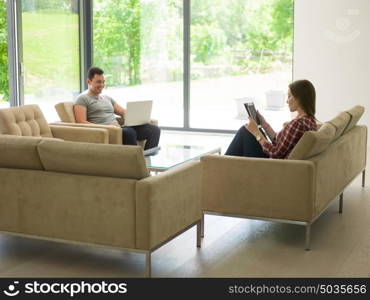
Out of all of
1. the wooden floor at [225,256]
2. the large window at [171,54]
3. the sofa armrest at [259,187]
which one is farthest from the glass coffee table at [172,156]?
the large window at [171,54]

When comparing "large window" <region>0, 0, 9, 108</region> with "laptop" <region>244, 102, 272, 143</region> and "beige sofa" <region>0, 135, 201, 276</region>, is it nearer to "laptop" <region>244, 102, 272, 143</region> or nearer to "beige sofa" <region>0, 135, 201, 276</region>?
"laptop" <region>244, 102, 272, 143</region>

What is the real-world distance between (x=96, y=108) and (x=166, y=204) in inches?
132

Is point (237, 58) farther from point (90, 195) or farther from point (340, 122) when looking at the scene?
point (90, 195)

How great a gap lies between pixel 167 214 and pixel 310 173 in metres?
1.10

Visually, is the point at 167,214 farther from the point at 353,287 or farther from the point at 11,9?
the point at 11,9

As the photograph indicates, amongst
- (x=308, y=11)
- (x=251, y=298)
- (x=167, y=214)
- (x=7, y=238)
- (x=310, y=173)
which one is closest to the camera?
(x=251, y=298)

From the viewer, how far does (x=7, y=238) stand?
499cm

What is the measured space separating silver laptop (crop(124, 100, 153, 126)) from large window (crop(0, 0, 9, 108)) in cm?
313

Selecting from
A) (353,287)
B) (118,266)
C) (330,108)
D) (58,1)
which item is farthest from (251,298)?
(58,1)

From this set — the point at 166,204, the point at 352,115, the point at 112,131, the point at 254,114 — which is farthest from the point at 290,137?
the point at 112,131

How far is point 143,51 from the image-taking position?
1070cm

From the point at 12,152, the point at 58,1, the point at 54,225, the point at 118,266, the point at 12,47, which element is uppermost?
the point at 58,1

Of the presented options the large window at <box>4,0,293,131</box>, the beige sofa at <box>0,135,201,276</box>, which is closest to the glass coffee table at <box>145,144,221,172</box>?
the beige sofa at <box>0,135,201,276</box>

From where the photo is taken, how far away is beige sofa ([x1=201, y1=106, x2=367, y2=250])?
15.5 ft
